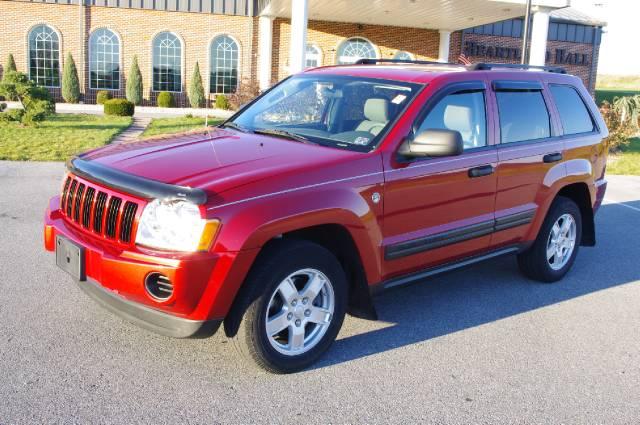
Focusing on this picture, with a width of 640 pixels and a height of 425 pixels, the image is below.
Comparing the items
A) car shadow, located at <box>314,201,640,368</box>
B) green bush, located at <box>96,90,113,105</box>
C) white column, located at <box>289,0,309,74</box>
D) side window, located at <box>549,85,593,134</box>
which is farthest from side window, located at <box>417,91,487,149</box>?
green bush, located at <box>96,90,113,105</box>

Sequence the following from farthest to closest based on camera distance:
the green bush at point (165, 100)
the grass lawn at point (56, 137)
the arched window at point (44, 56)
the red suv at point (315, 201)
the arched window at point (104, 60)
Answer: the arched window at point (104, 60) → the green bush at point (165, 100) → the arched window at point (44, 56) → the grass lawn at point (56, 137) → the red suv at point (315, 201)

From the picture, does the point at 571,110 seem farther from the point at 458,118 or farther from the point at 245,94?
the point at 245,94

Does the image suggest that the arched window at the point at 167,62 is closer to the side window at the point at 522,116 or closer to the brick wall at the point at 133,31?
the brick wall at the point at 133,31

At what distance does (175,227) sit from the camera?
3676 millimetres

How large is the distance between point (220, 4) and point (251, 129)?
90.8ft

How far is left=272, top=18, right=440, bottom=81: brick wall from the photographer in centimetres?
3178

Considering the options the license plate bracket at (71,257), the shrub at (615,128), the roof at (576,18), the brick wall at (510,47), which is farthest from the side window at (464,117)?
the roof at (576,18)

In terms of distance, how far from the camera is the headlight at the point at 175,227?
11.9 feet

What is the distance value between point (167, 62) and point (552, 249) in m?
27.7

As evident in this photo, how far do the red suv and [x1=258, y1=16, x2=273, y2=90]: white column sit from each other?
974 inches

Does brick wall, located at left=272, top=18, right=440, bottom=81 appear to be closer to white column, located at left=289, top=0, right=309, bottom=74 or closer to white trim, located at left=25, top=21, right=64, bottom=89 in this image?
white trim, located at left=25, top=21, right=64, bottom=89

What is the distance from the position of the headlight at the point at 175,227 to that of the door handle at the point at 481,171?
226 cm

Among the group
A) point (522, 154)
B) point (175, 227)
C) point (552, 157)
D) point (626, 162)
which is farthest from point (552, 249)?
point (626, 162)

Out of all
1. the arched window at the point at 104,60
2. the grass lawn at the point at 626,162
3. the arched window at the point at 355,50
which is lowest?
the grass lawn at the point at 626,162
